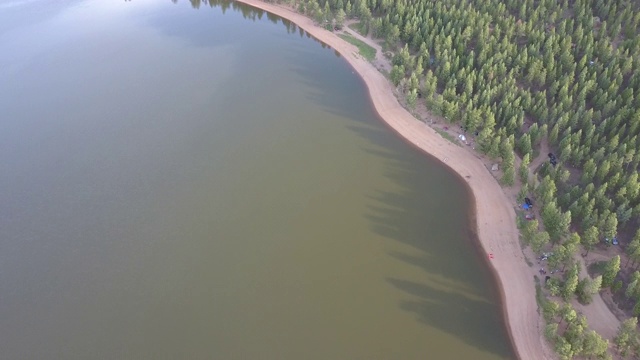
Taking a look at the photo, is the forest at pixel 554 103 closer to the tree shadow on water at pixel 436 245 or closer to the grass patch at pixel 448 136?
the grass patch at pixel 448 136

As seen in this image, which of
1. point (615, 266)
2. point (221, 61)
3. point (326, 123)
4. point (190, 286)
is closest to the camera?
point (615, 266)

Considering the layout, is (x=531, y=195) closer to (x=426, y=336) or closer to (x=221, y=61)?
(x=426, y=336)


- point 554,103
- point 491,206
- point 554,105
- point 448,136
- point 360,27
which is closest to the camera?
point 491,206

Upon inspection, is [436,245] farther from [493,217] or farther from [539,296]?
[539,296]

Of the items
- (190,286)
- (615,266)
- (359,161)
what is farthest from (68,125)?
(615,266)

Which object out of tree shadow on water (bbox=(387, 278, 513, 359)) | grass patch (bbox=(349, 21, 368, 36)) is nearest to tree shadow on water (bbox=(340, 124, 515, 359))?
tree shadow on water (bbox=(387, 278, 513, 359))

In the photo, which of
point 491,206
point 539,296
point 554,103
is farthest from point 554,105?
point 539,296
